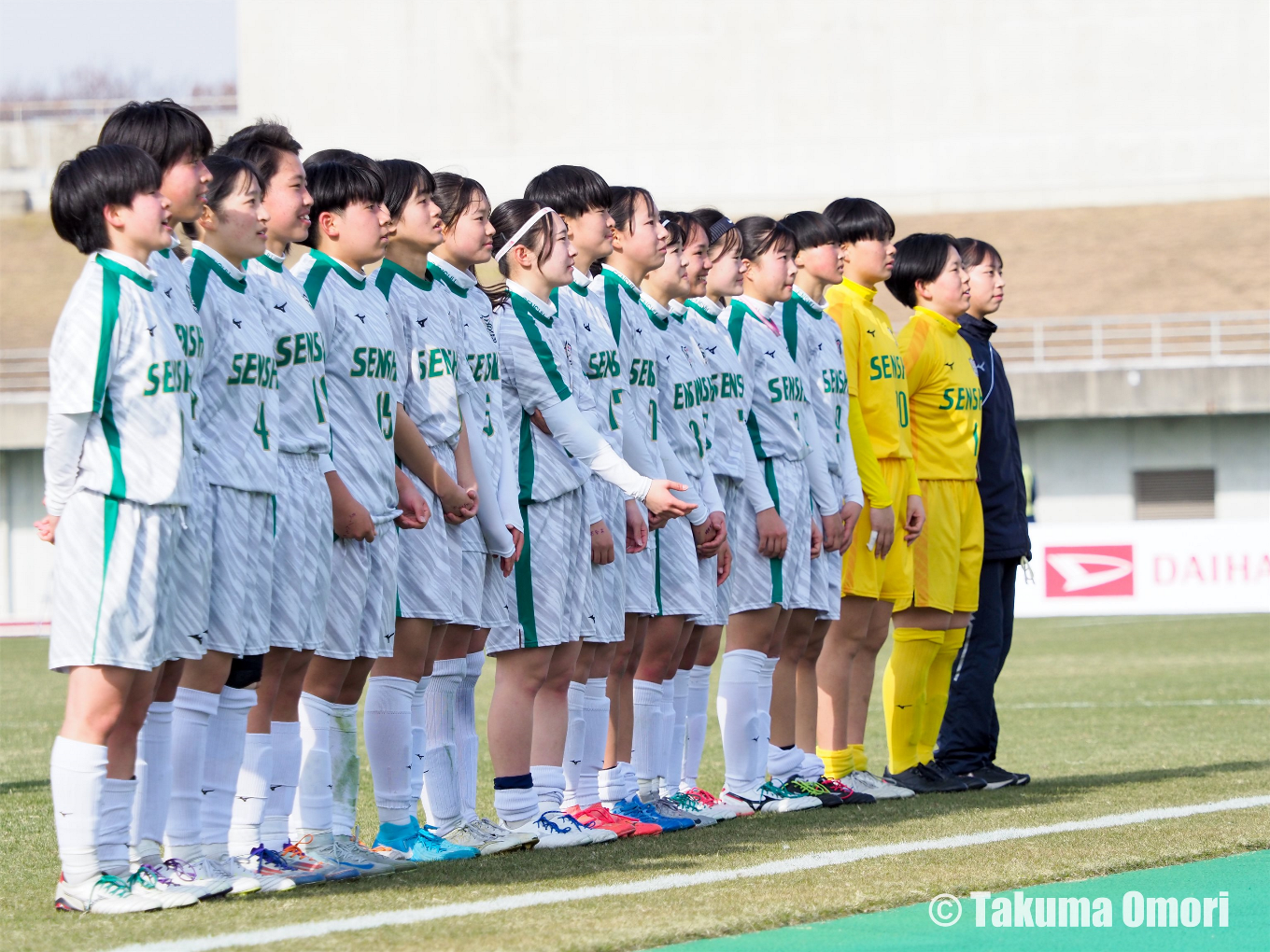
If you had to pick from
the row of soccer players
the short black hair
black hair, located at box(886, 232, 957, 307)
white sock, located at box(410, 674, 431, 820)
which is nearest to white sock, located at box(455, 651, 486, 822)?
the row of soccer players

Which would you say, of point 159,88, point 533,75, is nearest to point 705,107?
point 533,75

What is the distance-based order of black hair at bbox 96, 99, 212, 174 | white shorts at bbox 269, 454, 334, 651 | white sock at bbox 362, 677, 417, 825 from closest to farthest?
black hair at bbox 96, 99, 212, 174, white shorts at bbox 269, 454, 334, 651, white sock at bbox 362, 677, 417, 825

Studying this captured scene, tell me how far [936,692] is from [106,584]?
4302 mm

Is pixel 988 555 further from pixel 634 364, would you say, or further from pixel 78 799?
pixel 78 799

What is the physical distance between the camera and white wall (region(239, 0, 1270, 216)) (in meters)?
40.7

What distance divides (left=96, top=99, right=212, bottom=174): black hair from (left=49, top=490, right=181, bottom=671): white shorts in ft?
3.21

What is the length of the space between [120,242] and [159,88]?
4651cm

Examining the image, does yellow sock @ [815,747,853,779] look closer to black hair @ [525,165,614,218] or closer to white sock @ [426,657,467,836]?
white sock @ [426,657,467,836]

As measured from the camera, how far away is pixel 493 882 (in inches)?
199

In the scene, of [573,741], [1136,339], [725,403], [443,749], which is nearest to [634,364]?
[725,403]

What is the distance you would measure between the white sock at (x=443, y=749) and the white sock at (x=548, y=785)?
306 mm

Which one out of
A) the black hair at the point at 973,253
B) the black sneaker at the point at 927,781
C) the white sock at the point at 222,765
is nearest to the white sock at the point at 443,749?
the white sock at the point at 222,765

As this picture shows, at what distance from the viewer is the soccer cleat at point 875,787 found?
7340mm

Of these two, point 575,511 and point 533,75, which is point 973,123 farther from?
point 575,511
